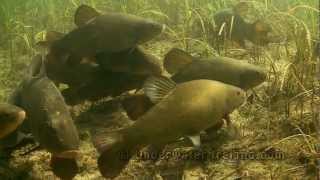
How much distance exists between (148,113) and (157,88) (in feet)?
0.97

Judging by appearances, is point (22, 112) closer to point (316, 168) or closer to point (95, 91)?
point (95, 91)

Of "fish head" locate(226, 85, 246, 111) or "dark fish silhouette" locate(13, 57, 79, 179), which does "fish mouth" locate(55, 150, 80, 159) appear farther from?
"fish head" locate(226, 85, 246, 111)

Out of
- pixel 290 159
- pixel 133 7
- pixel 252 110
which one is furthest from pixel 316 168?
pixel 133 7

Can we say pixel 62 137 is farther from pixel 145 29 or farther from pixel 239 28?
pixel 239 28

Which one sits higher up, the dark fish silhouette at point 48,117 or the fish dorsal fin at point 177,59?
the fish dorsal fin at point 177,59

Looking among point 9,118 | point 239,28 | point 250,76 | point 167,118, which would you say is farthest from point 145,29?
point 239,28

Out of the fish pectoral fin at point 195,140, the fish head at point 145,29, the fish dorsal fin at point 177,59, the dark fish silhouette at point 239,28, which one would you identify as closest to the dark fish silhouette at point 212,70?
the fish dorsal fin at point 177,59

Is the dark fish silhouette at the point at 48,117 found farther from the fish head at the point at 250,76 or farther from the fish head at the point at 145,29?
the fish head at the point at 250,76

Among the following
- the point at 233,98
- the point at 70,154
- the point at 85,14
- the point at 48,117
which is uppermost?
the point at 85,14

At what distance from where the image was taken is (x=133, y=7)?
28.5ft

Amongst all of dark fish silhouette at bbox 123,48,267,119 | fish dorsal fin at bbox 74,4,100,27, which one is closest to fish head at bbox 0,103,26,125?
dark fish silhouette at bbox 123,48,267,119

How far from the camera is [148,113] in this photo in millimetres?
3316

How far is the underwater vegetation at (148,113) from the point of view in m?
3.32

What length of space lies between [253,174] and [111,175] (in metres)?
1.16
